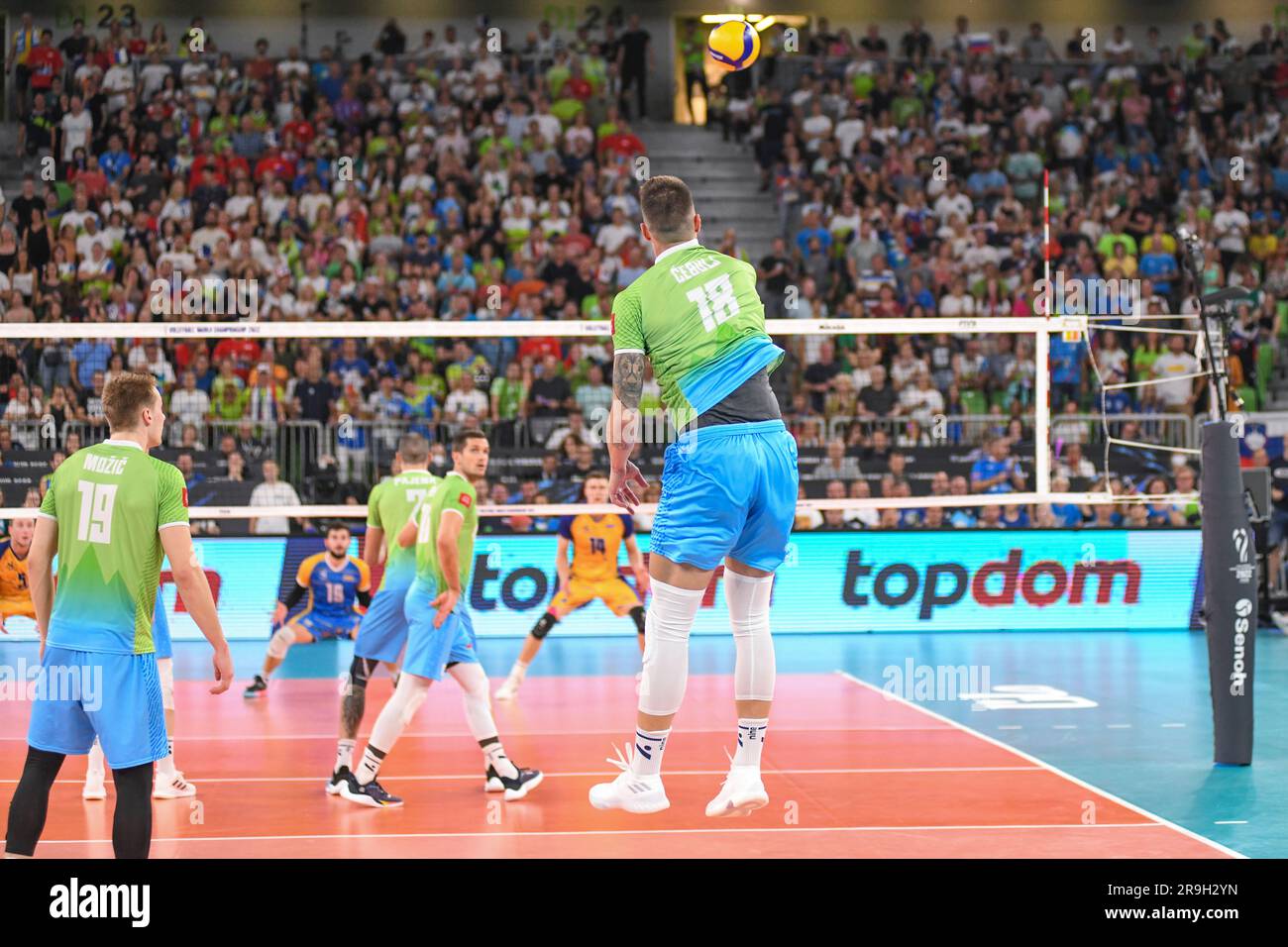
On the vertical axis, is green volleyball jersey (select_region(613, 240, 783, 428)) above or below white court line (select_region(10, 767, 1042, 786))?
above

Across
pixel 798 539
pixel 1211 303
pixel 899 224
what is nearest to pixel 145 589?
pixel 1211 303

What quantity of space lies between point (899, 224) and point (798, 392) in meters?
4.38

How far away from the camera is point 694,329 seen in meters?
5.07

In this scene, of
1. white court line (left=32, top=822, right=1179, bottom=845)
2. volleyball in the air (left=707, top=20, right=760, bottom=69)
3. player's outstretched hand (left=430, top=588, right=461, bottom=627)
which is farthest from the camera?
volleyball in the air (left=707, top=20, right=760, bottom=69)

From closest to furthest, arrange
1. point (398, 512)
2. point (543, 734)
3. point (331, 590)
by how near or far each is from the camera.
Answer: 1. point (398, 512)
2. point (543, 734)
3. point (331, 590)

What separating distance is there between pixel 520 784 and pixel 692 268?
3.68 m

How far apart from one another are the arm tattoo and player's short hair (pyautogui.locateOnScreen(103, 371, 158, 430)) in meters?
1.78

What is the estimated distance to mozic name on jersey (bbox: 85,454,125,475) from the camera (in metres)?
5.22

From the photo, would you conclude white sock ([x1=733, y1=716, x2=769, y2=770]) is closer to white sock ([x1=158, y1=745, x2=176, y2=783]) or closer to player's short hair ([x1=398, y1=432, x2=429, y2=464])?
player's short hair ([x1=398, y1=432, x2=429, y2=464])

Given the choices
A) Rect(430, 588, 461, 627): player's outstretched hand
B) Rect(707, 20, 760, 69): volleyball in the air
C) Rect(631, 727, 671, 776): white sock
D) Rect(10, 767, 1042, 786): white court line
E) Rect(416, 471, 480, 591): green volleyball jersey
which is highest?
Rect(707, 20, 760, 69): volleyball in the air

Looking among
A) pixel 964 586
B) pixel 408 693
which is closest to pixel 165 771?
pixel 408 693

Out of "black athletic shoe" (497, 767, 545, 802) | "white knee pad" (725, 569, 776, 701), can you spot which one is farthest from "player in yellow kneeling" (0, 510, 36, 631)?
"white knee pad" (725, 569, 776, 701)

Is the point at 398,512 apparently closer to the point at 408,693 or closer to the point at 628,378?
the point at 408,693

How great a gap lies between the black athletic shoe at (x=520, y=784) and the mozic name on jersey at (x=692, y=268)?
364 cm
